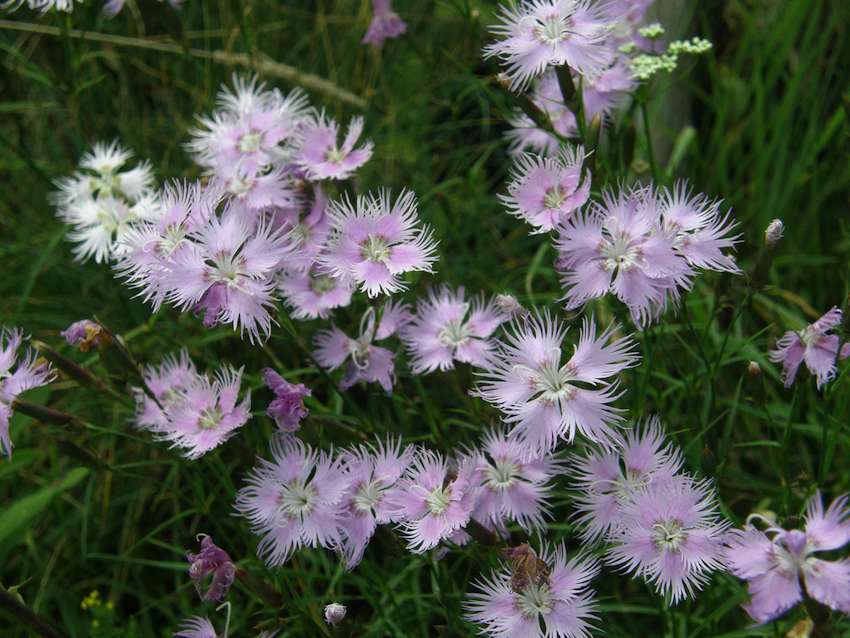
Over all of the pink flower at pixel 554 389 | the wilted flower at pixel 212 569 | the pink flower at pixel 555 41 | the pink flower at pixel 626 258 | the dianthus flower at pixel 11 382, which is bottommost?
the wilted flower at pixel 212 569

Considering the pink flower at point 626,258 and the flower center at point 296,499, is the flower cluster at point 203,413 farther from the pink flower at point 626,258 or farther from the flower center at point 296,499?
the pink flower at point 626,258

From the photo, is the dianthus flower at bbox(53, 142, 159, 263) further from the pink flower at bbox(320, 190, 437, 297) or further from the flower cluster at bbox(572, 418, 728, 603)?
the flower cluster at bbox(572, 418, 728, 603)

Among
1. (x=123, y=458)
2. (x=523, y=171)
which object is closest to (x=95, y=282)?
(x=123, y=458)

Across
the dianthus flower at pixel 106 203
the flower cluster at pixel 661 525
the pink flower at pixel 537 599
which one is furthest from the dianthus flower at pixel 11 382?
the flower cluster at pixel 661 525

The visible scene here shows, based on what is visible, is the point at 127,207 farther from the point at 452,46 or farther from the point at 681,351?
the point at 452,46

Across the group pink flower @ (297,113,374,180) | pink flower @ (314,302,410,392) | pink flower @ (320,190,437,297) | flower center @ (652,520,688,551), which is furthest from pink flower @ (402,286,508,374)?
flower center @ (652,520,688,551)
